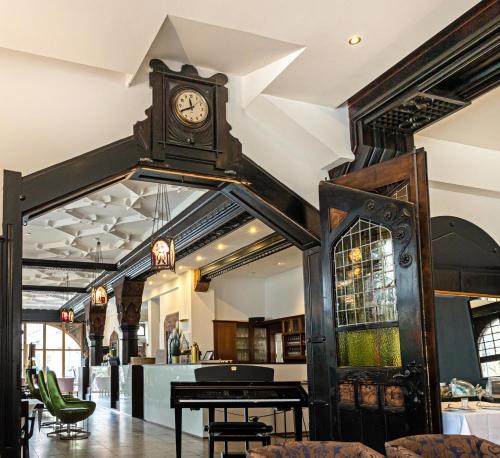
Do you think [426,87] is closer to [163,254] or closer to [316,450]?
[316,450]

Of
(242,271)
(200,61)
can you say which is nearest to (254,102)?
(200,61)

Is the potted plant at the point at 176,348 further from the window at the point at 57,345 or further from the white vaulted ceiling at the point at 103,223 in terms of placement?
the window at the point at 57,345

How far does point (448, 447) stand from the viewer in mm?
3201

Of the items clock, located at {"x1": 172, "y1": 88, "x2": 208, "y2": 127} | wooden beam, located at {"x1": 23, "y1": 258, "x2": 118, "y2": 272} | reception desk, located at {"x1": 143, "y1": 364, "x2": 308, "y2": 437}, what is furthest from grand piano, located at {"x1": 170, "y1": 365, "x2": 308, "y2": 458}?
wooden beam, located at {"x1": 23, "y1": 258, "x2": 118, "y2": 272}

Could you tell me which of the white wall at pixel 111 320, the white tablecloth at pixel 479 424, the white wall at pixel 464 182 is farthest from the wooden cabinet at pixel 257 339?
the white tablecloth at pixel 479 424

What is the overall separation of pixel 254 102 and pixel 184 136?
76 cm

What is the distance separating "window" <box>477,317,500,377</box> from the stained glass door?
221 centimetres

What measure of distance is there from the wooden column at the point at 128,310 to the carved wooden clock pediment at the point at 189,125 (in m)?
8.77

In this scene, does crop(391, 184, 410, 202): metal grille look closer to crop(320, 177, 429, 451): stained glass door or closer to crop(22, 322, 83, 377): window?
crop(320, 177, 429, 451): stained glass door

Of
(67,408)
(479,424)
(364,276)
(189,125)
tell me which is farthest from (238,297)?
(479,424)

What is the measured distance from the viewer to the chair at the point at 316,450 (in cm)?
291

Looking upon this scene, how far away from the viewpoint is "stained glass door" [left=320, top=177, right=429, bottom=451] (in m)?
4.71

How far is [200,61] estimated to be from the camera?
5621 millimetres

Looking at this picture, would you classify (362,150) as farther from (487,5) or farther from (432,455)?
(432,455)
